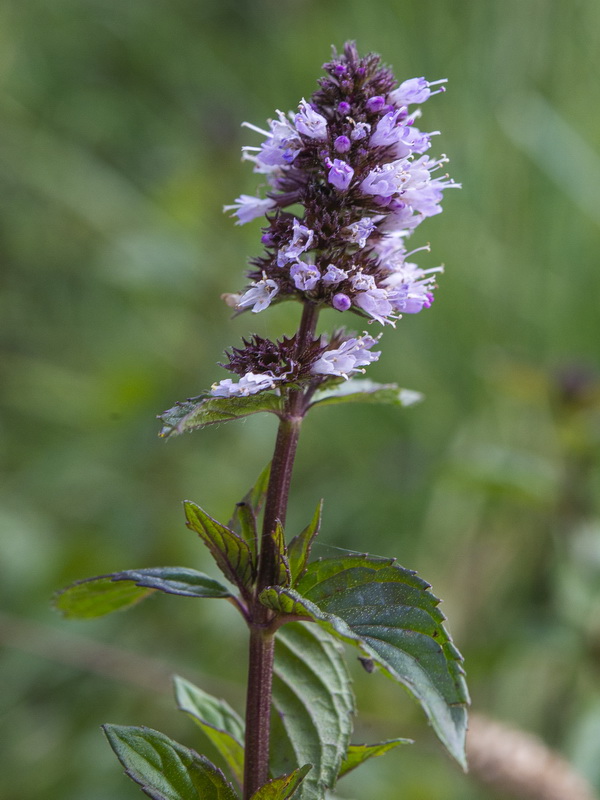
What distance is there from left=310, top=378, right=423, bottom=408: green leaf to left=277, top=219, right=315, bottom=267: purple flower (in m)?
0.13

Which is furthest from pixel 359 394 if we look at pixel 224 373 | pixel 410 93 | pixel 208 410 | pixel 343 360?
pixel 224 373

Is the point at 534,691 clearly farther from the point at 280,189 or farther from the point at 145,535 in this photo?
the point at 280,189

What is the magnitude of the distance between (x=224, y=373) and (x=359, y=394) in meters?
1.25

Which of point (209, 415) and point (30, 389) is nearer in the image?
point (209, 415)

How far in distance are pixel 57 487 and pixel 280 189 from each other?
165 cm

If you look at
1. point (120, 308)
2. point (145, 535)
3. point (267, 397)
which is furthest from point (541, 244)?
point (267, 397)

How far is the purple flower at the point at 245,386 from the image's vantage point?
2.11ft

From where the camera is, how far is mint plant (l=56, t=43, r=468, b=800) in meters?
0.62

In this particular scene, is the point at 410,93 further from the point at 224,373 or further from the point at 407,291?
the point at 224,373

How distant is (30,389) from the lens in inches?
93.4

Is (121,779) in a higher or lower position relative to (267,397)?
lower

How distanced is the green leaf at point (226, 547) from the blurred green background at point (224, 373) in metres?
0.82

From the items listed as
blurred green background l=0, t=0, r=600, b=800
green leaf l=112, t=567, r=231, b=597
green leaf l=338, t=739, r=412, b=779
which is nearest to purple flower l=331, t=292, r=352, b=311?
green leaf l=112, t=567, r=231, b=597

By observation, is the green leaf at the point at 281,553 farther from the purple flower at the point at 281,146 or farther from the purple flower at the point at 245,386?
the purple flower at the point at 281,146
